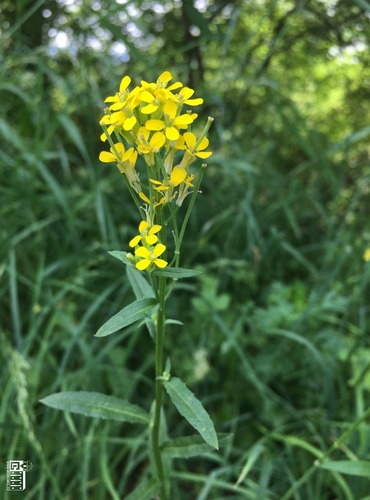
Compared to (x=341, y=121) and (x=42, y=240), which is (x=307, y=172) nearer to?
(x=341, y=121)

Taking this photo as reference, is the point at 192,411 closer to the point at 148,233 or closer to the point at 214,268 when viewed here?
the point at 148,233

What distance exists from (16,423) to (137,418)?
570 millimetres

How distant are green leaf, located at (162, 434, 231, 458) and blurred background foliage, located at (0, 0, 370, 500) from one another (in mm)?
231

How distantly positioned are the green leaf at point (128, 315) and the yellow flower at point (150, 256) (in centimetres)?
8

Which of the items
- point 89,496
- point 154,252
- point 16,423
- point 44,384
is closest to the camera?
point 154,252

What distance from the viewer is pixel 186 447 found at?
1122 millimetres

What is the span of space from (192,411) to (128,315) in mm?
202

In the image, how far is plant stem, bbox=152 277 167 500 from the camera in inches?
38.1

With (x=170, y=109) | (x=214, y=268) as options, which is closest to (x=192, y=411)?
(x=170, y=109)

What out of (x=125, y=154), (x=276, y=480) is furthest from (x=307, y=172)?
(x=125, y=154)

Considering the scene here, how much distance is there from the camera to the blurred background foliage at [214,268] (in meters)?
1.60

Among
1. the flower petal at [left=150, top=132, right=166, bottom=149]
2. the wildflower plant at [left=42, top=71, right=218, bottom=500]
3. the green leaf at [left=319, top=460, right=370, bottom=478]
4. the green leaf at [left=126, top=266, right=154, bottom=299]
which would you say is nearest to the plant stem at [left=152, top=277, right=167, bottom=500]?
the wildflower plant at [left=42, top=71, right=218, bottom=500]

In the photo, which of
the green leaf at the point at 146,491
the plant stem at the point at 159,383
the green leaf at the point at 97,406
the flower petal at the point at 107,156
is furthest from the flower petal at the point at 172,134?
the green leaf at the point at 146,491

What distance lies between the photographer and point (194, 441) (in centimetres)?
112
